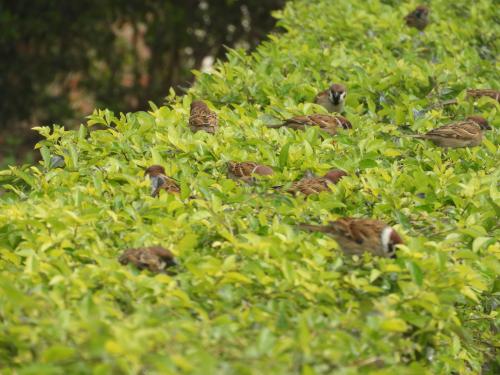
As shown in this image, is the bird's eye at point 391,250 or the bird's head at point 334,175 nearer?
the bird's eye at point 391,250

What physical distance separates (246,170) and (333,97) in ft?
5.61

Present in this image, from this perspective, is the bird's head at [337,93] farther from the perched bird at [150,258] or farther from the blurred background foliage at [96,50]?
the blurred background foliage at [96,50]

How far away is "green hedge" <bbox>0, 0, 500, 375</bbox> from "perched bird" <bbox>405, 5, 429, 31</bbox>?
1.70m

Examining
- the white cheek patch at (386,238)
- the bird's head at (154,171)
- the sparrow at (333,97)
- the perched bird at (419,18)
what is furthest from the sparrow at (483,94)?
the white cheek patch at (386,238)

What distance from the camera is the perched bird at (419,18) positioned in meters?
8.84

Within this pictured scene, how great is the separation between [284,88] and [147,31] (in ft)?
27.8

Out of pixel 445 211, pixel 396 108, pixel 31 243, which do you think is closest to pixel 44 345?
pixel 31 243

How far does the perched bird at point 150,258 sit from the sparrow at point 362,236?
→ 732 mm

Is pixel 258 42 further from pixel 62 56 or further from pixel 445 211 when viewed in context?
pixel 445 211

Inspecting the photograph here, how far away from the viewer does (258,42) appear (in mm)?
14703

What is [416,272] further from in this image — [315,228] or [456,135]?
[456,135]

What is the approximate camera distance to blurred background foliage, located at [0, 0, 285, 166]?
14.5 meters

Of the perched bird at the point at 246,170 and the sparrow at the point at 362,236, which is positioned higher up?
the sparrow at the point at 362,236

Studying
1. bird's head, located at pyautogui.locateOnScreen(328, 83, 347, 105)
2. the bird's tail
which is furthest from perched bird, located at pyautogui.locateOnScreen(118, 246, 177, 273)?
bird's head, located at pyautogui.locateOnScreen(328, 83, 347, 105)
